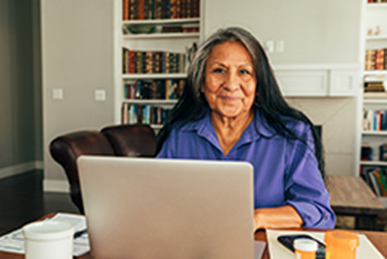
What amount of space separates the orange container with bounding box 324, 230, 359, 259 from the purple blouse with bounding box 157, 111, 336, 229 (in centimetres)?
50

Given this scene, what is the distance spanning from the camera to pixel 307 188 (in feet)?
4.25

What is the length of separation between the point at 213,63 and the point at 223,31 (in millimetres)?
118

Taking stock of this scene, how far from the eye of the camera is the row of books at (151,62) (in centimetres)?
468

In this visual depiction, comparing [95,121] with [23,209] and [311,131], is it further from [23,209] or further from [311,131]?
[311,131]

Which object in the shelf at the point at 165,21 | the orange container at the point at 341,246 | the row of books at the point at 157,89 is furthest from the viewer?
the row of books at the point at 157,89

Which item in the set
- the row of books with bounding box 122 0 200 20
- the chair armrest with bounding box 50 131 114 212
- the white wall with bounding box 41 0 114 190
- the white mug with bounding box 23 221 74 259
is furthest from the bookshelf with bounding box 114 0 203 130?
the white mug with bounding box 23 221 74 259

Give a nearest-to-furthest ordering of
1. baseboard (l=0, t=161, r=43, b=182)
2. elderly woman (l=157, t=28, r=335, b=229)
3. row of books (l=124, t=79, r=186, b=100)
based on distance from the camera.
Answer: elderly woman (l=157, t=28, r=335, b=229) < row of books (l=124, t=79, r=186, b=100) < baseboard (l=0, t=161, r=43, b=182)

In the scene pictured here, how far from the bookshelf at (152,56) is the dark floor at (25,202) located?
1158mm

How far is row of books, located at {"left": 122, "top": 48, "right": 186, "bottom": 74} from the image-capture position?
4.68m

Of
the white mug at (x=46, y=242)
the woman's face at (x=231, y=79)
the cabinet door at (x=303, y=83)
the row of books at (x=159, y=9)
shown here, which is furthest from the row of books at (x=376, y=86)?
the white mug at (x=46, y=242)

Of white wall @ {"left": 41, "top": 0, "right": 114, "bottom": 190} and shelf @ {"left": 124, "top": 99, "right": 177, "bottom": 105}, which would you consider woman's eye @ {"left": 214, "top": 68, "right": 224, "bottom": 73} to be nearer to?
shelf @ {"left": 124, "top": 99, "right": 177, "bottom": 105}

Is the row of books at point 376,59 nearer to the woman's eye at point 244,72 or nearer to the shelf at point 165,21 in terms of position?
the shelf at point 165,21

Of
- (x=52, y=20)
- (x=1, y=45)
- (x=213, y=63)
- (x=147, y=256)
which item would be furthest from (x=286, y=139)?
(x=1, y=45)

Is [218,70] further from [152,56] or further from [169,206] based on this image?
[152,56]
